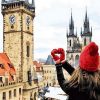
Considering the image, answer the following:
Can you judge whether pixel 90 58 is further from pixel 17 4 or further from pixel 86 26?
pixel 86 26

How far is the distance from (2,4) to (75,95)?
36.7m

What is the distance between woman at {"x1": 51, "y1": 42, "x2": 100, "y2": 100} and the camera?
10.2 feet

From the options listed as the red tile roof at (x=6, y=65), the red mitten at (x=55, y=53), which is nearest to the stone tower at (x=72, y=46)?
the red tile roof at (x=6, y=65)

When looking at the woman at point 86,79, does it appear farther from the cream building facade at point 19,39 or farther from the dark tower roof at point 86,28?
the dark tower roof at point 86,28

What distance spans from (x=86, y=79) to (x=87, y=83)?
44 mm

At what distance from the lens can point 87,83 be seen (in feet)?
10.1

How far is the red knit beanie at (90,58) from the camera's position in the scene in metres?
3.24

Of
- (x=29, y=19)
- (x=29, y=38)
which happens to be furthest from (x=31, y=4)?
(x=29, y=38)

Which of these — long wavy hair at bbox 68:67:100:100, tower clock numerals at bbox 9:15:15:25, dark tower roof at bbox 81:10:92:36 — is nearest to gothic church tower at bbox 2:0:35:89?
tower clock numerals at bbox 9:15:15:25

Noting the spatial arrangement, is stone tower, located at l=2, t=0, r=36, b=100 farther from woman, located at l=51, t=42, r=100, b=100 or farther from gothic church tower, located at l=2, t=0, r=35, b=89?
woman, located at l=51, t=42, r=100, b=100

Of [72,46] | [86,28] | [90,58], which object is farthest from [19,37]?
[72,46]

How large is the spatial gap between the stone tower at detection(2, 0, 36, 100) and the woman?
33840 mm

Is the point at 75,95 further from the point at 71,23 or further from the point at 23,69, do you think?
the point at 71,23

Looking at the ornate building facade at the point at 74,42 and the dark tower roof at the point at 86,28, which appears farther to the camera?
the ornate building facade at the point at 74,42
